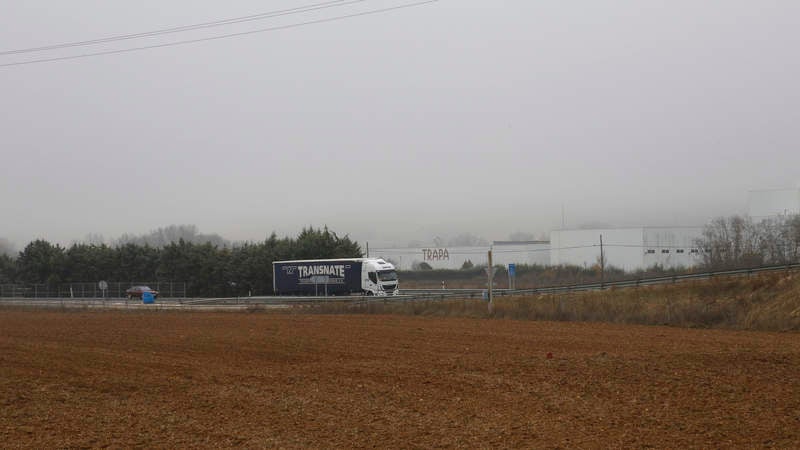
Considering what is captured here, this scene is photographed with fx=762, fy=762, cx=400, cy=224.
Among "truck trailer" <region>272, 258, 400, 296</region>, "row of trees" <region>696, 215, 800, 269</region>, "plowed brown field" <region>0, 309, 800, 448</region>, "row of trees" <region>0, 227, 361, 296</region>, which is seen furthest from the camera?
"row of trees" <region>0, 227, 361, 296</region>

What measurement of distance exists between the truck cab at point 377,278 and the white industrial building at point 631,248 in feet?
99.4

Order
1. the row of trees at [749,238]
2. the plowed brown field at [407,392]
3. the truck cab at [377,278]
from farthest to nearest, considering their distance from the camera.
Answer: the row of trees at [749,238]
the truck cab at [377,278]
the plowed brown field at [407,392]

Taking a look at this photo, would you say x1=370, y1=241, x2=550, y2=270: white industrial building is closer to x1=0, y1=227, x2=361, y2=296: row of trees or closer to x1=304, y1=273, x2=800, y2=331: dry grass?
x1=0, y1=227, x2=361, y2=296: row of trees

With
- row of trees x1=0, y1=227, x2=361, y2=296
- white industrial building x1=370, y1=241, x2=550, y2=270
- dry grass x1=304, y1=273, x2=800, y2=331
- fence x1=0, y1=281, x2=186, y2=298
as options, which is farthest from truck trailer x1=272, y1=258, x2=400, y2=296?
white industrial building x1=370, y1=241, x2=550, y2=270

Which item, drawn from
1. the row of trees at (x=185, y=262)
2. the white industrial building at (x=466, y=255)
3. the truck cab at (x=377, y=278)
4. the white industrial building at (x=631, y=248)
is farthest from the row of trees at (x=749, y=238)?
the row of trees at (x=185, y=262)

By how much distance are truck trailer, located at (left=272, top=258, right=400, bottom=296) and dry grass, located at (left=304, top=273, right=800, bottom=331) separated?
14.1m

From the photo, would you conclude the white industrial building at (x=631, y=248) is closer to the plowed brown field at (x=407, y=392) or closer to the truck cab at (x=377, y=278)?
the truck cab at (x=377, y=278)

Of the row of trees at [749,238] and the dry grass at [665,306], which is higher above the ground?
the row of trees at [749,238]

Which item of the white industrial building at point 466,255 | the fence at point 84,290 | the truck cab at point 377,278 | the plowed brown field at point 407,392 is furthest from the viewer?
the white industrial building at point 466,255

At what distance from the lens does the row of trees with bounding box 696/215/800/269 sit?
64.6 meters

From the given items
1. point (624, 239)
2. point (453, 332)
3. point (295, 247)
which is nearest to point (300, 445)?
point (453, 332)

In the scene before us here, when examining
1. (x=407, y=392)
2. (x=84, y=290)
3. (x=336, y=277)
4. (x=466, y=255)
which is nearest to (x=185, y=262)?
(x=84, y=290)

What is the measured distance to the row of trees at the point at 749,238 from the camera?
64.6 m

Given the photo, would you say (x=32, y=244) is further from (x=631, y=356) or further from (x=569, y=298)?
(x=631, y=356)
